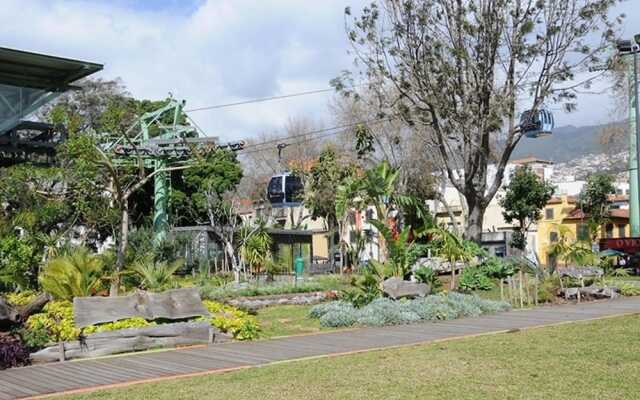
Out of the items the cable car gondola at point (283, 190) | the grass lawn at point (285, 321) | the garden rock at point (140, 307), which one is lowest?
the grass lawn at point (285, 321)

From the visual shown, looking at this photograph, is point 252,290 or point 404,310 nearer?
point 404,310

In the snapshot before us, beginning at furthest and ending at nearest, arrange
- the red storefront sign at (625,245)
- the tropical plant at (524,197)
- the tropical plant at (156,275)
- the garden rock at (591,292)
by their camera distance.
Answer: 1. the tropical plant at (524,197)
2. the red storefront sign at (625,245)
3. the garden rock at (591,292)
4. the tropical plant at (156,275)

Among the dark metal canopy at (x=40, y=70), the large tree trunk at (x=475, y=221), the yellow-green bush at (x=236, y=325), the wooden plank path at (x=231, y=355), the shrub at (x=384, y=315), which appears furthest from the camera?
the large tree trunk at (x=475, y=221)

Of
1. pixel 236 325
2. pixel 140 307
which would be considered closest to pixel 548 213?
pixel 236 325

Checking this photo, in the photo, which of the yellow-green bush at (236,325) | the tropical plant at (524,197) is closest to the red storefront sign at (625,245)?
the tropical plant at (524,197)

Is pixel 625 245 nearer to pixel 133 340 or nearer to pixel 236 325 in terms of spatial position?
pixel 236 325

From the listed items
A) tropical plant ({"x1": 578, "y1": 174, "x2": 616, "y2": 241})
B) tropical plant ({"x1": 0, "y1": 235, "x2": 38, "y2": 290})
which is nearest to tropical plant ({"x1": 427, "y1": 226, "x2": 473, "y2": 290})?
tropical plant ({"x1": 0, "y1": 235, "x2": 38, "y2": 290})

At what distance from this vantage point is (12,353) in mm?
10750

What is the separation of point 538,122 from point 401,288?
1021cm

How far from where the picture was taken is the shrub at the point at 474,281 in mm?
23516

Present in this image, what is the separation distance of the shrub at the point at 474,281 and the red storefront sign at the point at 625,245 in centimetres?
1078

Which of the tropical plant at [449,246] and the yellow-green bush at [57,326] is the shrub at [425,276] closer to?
the tropical plant at [449,246]

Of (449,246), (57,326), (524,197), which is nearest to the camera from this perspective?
(57,326)

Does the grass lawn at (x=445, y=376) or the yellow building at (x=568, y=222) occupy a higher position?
the yellow building at (x=568, y=222)
